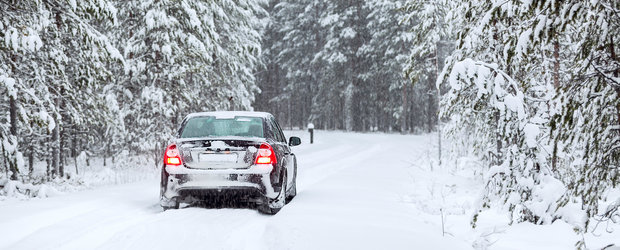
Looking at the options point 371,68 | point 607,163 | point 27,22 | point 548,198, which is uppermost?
point 371,68

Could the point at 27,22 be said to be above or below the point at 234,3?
below

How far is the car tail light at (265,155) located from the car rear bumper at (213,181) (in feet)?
0.31

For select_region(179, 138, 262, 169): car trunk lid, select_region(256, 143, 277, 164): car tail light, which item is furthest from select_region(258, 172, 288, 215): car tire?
select_region(179, 138, 262, 169): car trunk lid

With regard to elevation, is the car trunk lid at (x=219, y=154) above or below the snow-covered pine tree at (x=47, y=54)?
below

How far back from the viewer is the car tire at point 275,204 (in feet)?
25.4

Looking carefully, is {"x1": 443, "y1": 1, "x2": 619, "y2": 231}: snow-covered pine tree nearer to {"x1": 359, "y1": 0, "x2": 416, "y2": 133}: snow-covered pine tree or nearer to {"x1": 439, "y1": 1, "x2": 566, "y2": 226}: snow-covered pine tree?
{"x1": 439, "y1": 1, "x2": 566, "y2": 226}: snow-covered pine tree

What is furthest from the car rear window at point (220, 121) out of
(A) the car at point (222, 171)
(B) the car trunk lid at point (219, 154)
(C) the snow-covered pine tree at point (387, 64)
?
(C) the snow-covered pine tree at point (387, 64)

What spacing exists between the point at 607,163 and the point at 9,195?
1011 centimetres

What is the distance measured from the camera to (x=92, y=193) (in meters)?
9.39

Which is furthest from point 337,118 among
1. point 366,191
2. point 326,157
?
point 366,191

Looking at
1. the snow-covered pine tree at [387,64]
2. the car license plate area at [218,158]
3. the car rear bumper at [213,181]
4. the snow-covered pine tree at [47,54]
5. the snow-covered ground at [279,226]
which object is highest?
the snow-covered pine tree at [387,64]

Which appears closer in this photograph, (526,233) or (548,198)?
(548,198)

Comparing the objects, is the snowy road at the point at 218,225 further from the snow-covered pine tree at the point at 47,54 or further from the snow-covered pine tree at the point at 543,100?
the snow-covered pine tree at the point at 47,54

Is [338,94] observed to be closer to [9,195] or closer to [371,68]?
[371,68]
